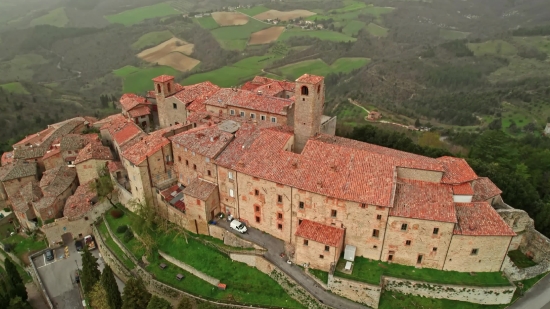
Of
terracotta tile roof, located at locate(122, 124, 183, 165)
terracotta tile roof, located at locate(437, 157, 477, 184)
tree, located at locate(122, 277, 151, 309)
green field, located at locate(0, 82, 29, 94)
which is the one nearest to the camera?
tree, located at locate(122, 277, 151, 309)

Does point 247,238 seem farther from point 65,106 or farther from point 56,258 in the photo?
point 65,106

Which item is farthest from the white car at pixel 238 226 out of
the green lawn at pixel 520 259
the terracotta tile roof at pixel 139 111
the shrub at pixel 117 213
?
the terracotta tile roof at pixel 139 111

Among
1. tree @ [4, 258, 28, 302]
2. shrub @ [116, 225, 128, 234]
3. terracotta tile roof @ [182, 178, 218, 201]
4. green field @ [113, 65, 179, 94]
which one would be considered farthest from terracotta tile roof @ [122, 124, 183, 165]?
green field @ [113, 65, 179, 94]

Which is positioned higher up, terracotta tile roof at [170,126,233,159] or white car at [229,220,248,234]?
terracotta tile roof at [170,126,233,159]

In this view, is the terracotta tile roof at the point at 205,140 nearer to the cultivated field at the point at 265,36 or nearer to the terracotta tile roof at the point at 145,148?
the terracotta tile roof at the point at 145,148

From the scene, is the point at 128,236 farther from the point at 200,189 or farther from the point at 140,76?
the point at 140,76

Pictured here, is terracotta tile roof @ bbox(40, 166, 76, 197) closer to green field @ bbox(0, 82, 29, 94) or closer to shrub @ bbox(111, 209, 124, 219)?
shrub @ bbox(111, 209, 124, 219)

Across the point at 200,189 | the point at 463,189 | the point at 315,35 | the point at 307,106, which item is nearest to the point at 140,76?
the point at 315,35
